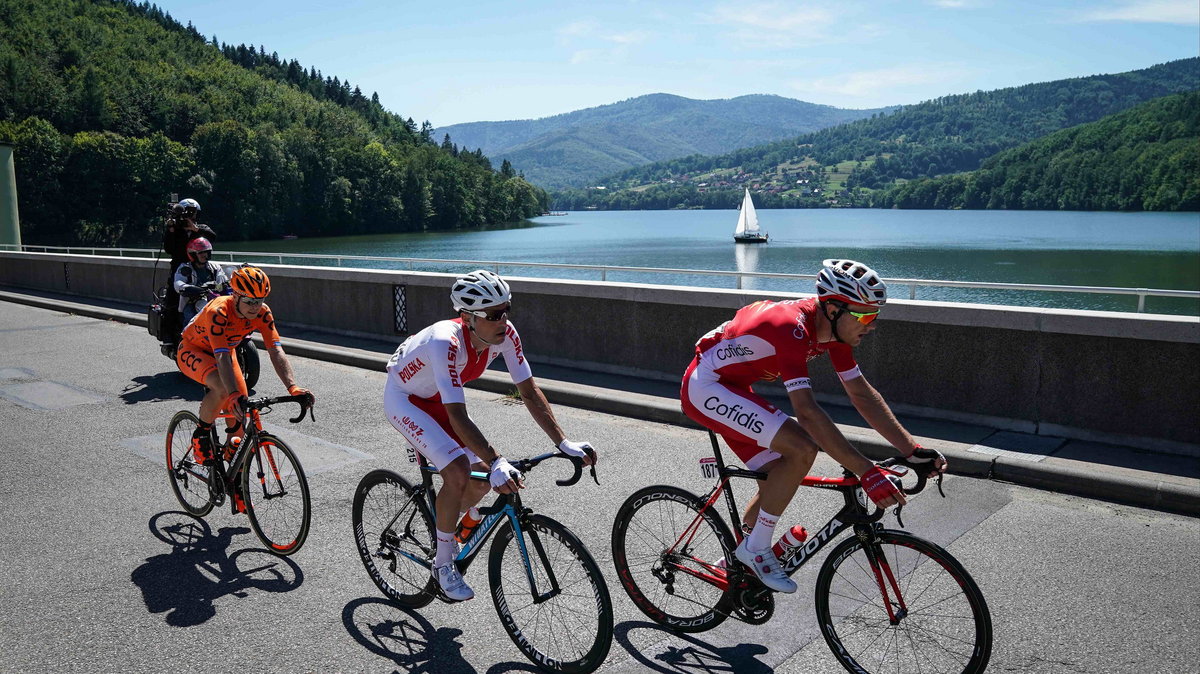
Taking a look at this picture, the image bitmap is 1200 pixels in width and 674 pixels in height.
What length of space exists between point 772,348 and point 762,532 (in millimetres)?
810

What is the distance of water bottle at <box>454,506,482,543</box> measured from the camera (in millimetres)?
4141

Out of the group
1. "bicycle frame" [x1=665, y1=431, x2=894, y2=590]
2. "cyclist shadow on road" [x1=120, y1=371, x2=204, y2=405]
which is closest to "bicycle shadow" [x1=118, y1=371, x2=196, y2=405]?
"cyclist shadow on road" [x1=120, y1=371, x2=204, y2=405]

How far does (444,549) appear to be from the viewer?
4156 mm

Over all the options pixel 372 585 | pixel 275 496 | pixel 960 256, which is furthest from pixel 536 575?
pixel 960 256

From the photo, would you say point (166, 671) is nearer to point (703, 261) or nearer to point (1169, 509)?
point (1169, 509)

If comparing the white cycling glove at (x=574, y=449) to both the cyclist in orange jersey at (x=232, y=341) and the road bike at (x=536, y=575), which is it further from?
the cyclist in orange jersey at (x=232, y=341)

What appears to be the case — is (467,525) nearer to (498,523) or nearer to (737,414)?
(498,523)

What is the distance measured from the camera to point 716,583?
4145mm

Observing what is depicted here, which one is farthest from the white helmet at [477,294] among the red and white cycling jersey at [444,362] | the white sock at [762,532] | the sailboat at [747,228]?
the sailboat at [747,228]

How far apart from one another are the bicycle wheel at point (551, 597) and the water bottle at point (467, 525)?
0.78ft

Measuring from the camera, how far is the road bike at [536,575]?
3695mm

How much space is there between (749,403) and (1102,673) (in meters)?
1.88

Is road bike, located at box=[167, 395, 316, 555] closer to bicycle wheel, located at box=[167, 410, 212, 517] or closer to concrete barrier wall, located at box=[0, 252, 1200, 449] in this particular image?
bicycle wheel, located at box=[167, 410, 212, 517]

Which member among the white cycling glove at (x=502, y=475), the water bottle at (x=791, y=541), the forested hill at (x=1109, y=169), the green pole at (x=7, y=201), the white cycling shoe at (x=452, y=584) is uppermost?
the forested hill at (x=1109, y=169)
